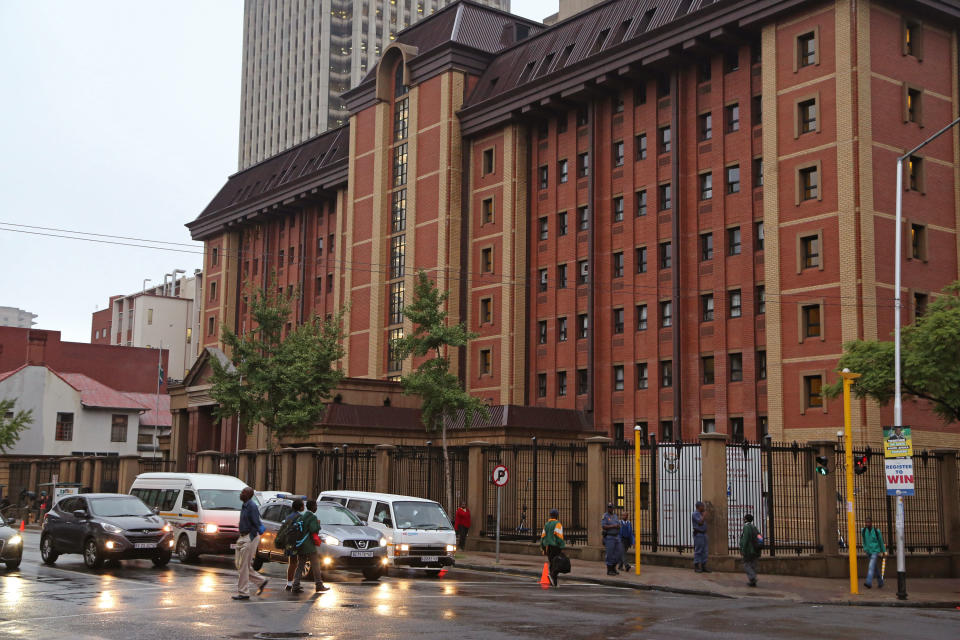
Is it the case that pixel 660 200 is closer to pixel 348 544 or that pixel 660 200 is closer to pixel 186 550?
pixel 186 550

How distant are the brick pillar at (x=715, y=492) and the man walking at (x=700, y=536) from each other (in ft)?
1.43

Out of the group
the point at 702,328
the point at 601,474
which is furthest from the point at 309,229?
the point at 601,474

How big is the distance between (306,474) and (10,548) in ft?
57.2

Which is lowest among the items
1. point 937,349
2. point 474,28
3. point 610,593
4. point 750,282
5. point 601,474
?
point 610,593

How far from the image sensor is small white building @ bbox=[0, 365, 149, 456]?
236 ft

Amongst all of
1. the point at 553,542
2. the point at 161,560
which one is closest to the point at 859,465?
the point at 553,542

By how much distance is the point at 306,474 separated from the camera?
129 ft

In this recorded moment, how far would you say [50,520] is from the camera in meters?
24.8

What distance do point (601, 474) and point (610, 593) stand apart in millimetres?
7600

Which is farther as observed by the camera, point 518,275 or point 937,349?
point 518,275

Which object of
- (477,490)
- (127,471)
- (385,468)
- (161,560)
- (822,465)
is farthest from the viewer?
(127,471)

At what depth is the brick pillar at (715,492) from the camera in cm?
2686

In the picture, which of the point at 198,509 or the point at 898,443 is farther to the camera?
the point at 198,509

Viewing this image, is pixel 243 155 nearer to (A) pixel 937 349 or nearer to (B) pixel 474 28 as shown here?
(B) pixel 474 28
